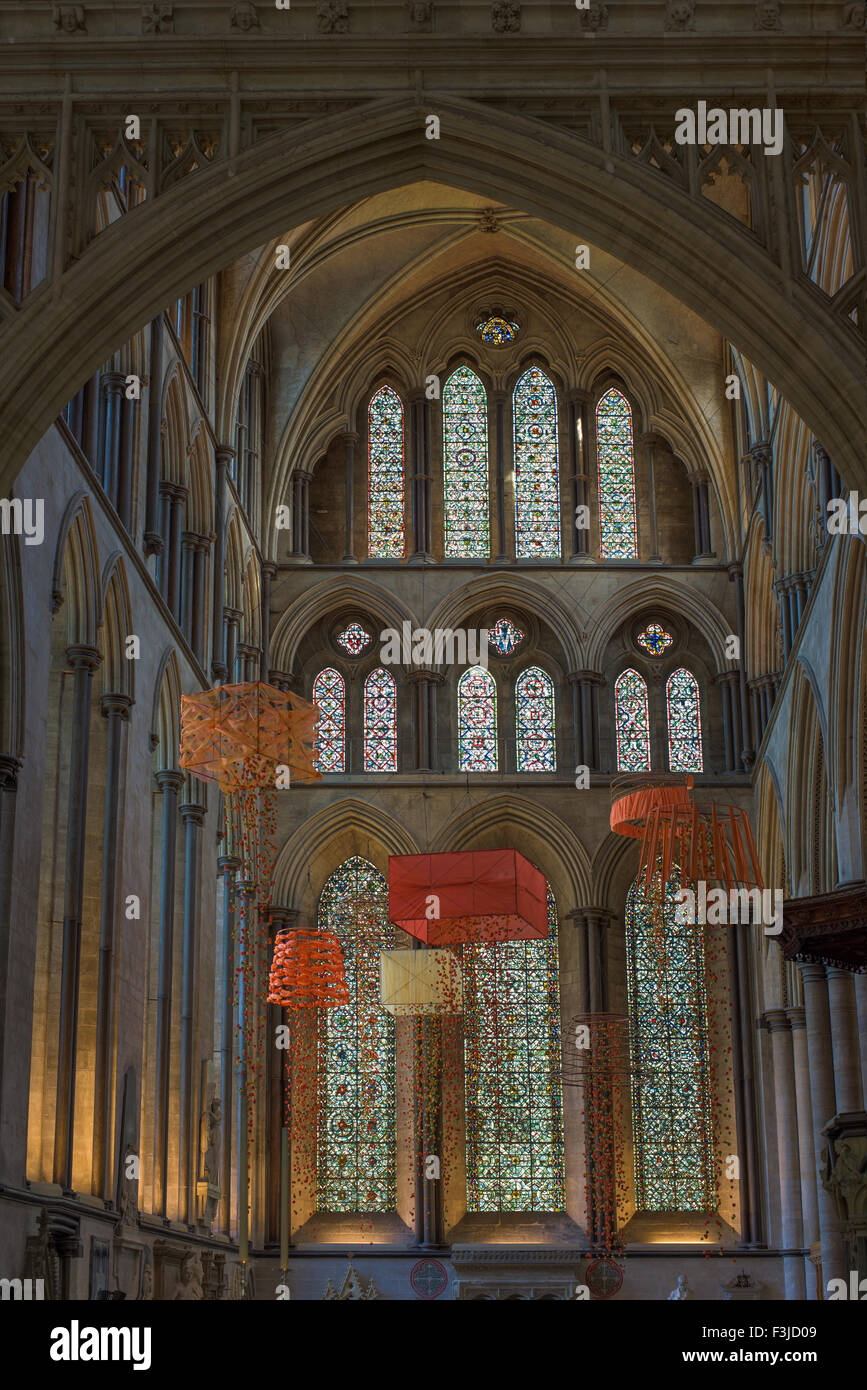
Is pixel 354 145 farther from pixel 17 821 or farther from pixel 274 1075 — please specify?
pixel 274 1075

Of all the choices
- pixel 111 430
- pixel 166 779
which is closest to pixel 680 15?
pixel 111 430

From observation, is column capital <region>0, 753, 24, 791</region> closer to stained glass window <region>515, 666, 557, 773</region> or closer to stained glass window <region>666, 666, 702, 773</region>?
stained glass window <region>515, 666, 557, 773</region>

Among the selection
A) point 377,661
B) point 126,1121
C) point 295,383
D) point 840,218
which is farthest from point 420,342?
point 126,1121

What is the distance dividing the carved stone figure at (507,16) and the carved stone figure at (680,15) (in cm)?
93

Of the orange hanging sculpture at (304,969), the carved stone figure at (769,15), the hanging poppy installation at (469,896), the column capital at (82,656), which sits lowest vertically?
the orange hanging sculpture at (304,969)

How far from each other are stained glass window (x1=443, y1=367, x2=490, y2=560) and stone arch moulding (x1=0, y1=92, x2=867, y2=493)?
14149 mm

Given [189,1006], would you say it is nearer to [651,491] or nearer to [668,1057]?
[668,1057]

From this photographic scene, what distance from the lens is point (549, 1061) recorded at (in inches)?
910

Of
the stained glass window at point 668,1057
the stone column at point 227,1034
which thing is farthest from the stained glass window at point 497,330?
the stone column at point 227,1034

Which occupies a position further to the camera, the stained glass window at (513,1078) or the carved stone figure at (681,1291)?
the stained glass window at (513,1078)

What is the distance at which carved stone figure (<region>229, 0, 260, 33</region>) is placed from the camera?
10.5 meters

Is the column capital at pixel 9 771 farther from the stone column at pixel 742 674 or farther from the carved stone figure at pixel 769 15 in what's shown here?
the stone column at pixel 742 674

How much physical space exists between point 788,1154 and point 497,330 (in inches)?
497

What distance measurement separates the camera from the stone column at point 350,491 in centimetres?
2500
